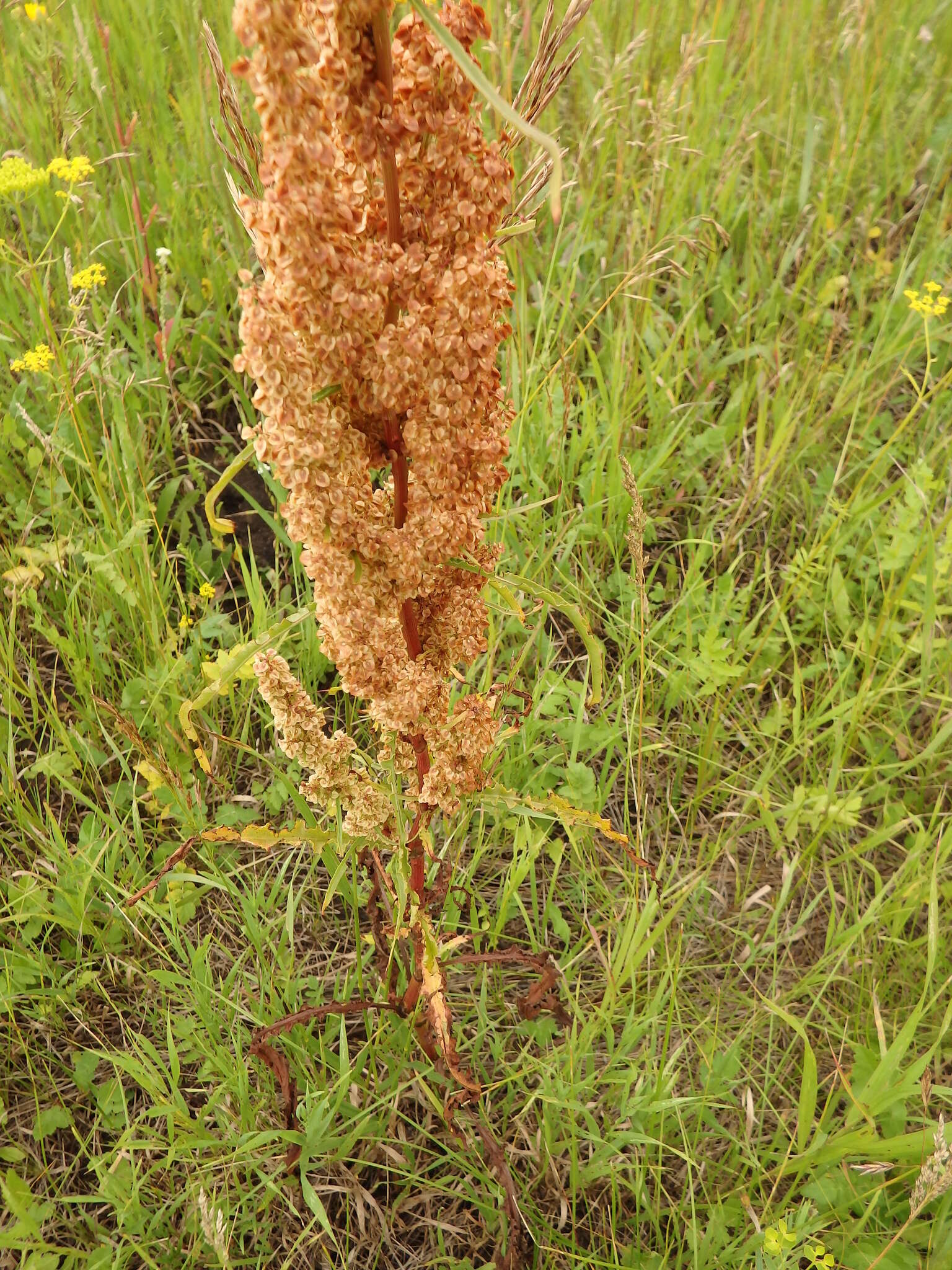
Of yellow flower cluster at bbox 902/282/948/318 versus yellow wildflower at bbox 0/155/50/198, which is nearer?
yellow wildflower at bbox 0/155/50/198

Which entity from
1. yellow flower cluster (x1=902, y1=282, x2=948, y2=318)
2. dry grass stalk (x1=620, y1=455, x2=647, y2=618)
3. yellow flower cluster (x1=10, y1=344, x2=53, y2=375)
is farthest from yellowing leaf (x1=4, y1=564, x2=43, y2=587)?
yellow flower cluster (x1=902, y1=282, x2=948, y2=318)

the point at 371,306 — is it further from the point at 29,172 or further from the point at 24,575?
the point at 29,172

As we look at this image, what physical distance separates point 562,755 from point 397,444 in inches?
47.2

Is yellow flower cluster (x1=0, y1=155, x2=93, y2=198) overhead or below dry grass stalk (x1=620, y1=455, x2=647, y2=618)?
overhead

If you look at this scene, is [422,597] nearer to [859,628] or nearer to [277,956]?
[277,956]

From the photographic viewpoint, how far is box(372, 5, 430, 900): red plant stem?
1.00m

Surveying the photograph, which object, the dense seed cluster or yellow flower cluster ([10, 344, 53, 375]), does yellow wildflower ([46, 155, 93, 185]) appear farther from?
the dense seed cluster

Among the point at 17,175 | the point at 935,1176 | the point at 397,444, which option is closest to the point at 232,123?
the point at 397,444

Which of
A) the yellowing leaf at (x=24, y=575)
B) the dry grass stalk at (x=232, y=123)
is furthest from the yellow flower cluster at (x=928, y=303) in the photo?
the yellowing leaf at (x=24, y=575)

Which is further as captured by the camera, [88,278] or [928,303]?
[928,303]

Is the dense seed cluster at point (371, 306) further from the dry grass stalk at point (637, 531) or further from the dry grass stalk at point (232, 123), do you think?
the dry grass stalk at point (637, 531)

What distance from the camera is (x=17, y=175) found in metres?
2.20

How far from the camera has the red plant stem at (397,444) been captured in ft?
3.30

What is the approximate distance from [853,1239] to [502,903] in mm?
963
